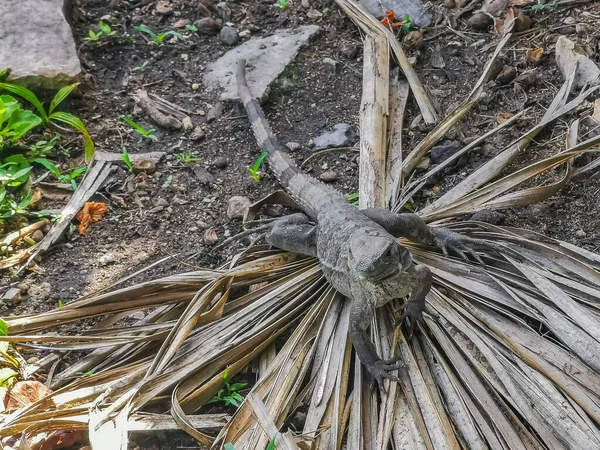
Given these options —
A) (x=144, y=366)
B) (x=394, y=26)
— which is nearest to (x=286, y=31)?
(x=394, y=26)

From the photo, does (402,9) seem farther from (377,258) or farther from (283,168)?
(377,258)

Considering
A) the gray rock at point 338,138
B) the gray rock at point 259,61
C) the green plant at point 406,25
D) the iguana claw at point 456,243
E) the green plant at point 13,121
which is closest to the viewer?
the iguana claw at point 456,243

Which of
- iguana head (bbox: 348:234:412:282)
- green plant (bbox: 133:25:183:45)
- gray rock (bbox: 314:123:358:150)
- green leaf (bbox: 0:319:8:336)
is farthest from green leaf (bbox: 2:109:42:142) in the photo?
iguana head (bbox: 348:234:412:282)

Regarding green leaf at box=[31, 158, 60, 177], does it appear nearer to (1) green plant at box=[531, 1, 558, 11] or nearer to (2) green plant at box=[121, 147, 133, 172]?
(2) green plant at box=[121, 147, 133, 172]

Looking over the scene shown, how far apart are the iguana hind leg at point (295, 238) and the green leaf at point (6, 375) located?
1724 mm

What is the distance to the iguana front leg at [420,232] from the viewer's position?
3691 mm

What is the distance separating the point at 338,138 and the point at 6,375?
3115 millimetres

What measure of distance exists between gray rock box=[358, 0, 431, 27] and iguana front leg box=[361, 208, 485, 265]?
9.90ft

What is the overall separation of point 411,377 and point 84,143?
369 centimetres

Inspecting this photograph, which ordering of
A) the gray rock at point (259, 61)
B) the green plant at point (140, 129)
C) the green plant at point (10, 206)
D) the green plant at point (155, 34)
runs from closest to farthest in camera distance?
1. the green plant at point (10, 206)
2. the green plant at point (140, 129)
3. the gray rock at point (259, 61)
4. the green plant at point (155, 34)

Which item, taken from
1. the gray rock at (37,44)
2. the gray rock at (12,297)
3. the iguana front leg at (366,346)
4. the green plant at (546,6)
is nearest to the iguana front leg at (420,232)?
the iguana front leg at (366,346)

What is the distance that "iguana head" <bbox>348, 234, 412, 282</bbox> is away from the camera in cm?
302

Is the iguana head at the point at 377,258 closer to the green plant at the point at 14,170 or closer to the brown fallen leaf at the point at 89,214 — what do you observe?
the brown fallen leaf at the point at 89,214

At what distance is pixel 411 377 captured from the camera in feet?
9.82
